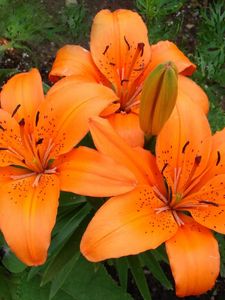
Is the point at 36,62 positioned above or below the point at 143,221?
below

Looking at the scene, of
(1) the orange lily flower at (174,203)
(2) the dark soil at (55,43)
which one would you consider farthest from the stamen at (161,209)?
(2) the dark soil at (55,43)

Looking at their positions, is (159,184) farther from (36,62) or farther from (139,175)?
(36,62)

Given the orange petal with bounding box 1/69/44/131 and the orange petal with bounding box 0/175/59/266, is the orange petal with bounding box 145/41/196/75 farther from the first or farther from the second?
the orange petal with bounding box 0/175/59/266

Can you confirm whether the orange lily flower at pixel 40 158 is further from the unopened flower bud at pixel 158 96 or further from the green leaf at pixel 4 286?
the green leaf at pixel 4 286

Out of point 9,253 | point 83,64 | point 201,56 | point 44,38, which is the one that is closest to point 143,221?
point 83,64

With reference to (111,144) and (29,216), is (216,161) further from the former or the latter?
(29,216)

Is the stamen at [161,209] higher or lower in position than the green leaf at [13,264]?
higher
